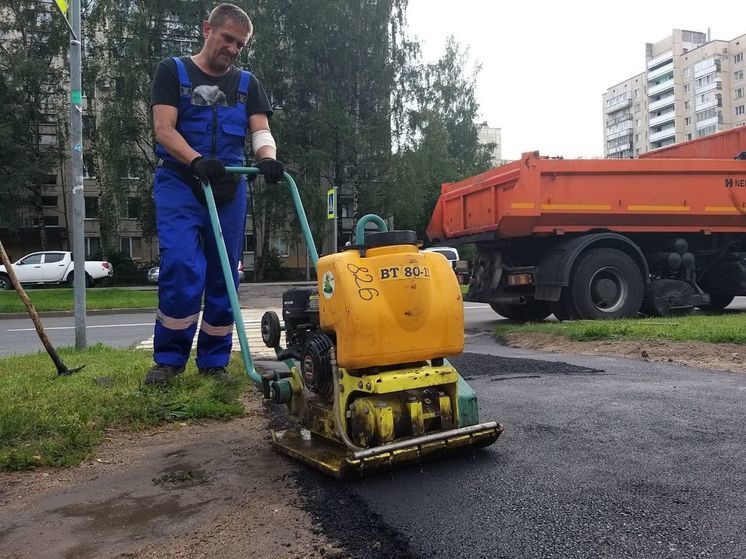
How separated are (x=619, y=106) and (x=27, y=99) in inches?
3960

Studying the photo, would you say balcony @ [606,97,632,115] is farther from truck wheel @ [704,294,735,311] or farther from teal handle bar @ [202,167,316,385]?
teal handle bar @ [202,167,316,385]

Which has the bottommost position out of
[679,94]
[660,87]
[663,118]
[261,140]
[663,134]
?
[261,140]

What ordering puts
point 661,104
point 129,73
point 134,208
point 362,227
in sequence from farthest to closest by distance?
point 661,104 < point 134,208 < point 129,73 < point 362,227

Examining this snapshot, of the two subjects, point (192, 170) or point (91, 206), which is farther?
point (91, 206)

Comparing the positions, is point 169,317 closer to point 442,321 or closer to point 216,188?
point 216,188

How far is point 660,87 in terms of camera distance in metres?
98.0

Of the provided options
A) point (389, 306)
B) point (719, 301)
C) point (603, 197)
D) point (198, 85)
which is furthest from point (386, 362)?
point (719, 301)

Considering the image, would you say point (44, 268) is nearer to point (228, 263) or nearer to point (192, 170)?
point (192, 170)

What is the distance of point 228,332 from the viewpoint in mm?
4344

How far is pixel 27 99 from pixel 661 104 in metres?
92.2

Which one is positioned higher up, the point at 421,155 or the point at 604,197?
the point at 421,155

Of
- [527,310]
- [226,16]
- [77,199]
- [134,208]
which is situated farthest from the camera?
[134,208]

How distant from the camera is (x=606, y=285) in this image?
363 inches

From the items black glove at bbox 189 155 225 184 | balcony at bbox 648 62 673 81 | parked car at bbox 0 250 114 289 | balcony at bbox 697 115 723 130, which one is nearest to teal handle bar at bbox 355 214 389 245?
black glove at bbox 189 155 225 184
